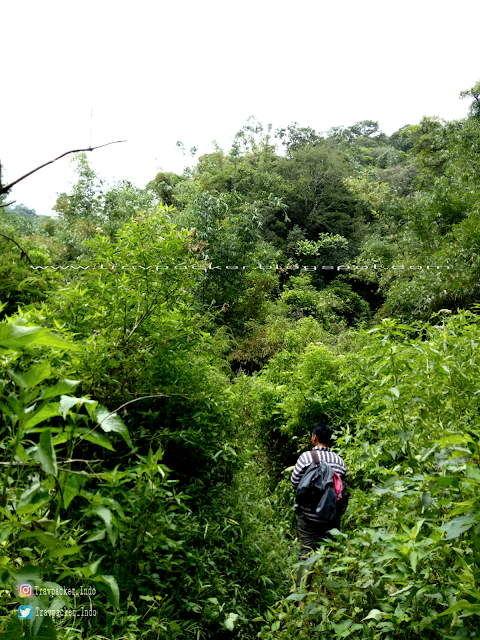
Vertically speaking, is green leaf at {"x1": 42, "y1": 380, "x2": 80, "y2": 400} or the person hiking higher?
green leaf at {"x1": 42, "y1": 380, "x2": 80, "y2": 400}

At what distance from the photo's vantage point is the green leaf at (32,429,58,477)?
0.66 meters

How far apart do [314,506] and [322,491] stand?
0.13 m

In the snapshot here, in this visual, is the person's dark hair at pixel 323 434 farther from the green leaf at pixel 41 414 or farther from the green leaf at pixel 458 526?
the green leaf at pixel 41 414

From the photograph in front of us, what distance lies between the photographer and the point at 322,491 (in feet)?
9.04

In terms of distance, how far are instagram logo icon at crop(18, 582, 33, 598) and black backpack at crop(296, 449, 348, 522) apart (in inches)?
88.6

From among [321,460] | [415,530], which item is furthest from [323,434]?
[415,530]

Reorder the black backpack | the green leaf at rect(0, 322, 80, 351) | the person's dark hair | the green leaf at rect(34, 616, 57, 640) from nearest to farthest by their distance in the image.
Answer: the green leaf at rect(0, 322, 80, 351) < the green leaf at rect(34, 616, 57, 640) < the black backpack < the person's dark hair

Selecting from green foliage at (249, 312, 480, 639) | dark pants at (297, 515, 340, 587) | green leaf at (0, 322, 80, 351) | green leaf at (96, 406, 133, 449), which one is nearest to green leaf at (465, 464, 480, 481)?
green foliage at (249, 312, 480, 639)

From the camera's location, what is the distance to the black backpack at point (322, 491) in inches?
107

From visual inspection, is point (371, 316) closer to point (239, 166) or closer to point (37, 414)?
point (239, 166)

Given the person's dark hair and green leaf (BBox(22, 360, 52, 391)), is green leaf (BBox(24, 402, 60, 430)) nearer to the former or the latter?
green leaf (BBox(22, 360, 52, 391))

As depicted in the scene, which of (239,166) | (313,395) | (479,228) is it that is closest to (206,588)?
(313,395)

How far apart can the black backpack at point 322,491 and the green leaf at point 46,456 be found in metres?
2.32

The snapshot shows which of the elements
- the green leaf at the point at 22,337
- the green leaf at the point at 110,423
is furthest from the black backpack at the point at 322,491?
the green leaf at the point at 22,337
